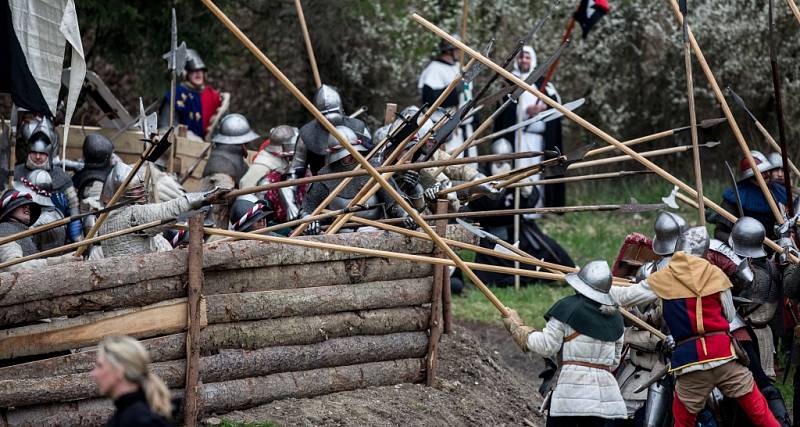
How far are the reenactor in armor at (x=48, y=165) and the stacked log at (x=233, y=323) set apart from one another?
265 cm

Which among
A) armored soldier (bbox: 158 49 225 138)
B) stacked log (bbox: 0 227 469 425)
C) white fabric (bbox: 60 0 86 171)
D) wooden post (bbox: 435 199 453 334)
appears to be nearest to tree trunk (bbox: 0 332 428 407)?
stacked log (bbox: 0 227 469 425)

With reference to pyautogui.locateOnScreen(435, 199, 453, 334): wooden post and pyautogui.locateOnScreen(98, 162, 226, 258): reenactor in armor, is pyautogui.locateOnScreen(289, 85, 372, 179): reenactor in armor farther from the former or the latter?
pyautogui.locateOnScreen(98, 162, 226, 258): reenactor in armor

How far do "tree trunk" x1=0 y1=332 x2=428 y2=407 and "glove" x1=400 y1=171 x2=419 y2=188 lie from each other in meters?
1.05

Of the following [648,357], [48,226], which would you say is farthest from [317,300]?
[648,357]

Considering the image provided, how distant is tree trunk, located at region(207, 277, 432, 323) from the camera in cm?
708

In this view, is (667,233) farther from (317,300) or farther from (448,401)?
(317,300)

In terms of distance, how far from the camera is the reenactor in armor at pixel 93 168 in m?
9.63

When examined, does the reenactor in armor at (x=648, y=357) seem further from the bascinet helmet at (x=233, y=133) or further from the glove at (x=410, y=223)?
the bascinet helmet at (x=233, y=133)

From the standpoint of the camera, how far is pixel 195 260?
679 cm

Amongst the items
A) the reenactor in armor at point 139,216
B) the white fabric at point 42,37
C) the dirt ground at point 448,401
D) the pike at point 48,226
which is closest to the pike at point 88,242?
the pike at point 48,226

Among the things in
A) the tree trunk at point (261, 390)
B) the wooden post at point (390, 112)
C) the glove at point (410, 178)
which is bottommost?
the tree trunk at point (261, 390)

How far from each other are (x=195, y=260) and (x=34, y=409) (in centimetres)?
113

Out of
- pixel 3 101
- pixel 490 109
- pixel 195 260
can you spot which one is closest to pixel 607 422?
pixel 195 260

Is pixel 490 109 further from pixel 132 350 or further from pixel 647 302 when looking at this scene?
pixel 132 350
